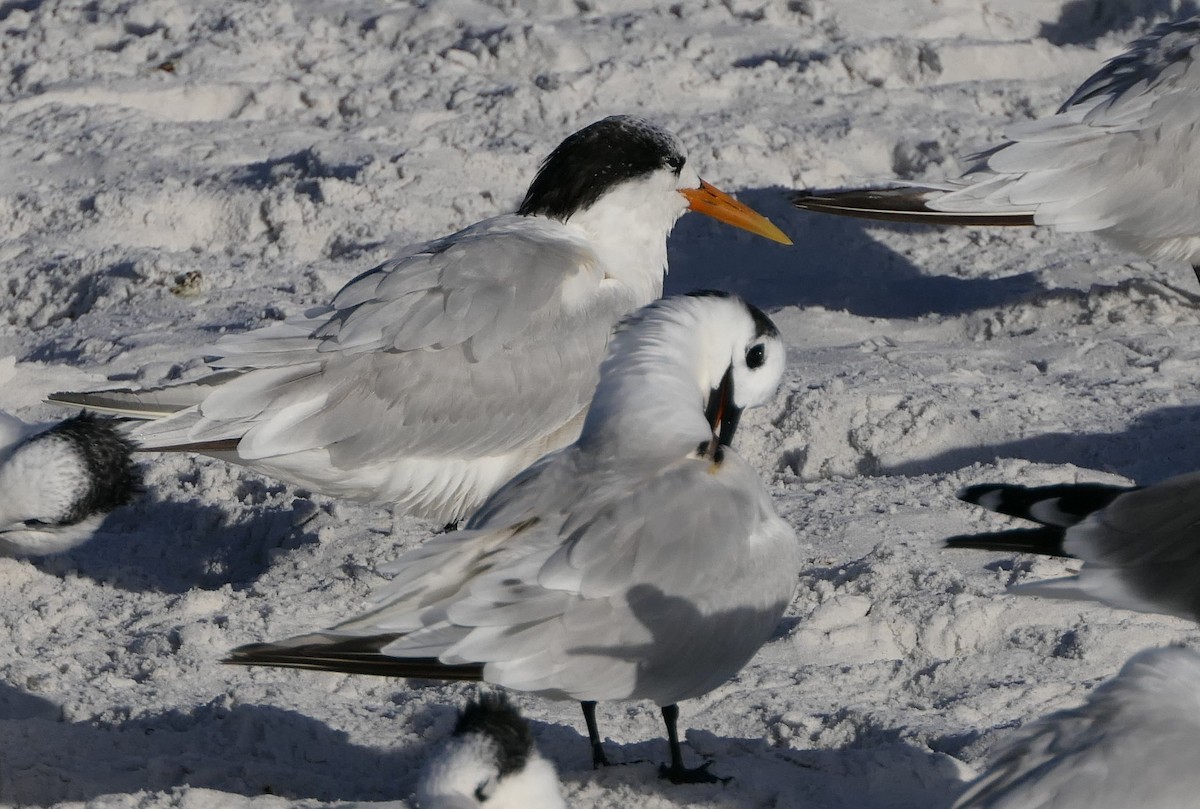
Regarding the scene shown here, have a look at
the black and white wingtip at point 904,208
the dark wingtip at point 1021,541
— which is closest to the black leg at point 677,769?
the dark wingtip at point 1021,541

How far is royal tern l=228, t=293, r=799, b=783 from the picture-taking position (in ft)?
8.65

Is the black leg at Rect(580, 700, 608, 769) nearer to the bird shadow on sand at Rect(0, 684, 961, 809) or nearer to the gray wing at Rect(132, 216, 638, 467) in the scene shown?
the bird shadow on sand at Rect(0, 684, 961, 809)

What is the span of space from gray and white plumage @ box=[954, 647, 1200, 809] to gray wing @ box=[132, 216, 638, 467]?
190cm

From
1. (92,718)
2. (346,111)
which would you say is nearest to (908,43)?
(346,111)

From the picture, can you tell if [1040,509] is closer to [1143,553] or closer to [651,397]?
[1143,553]

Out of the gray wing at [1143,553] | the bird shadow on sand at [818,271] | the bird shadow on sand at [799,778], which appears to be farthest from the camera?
the bird shadow on sand at [818,271]

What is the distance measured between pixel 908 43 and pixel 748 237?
1.35 metres

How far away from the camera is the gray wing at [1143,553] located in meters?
2.53

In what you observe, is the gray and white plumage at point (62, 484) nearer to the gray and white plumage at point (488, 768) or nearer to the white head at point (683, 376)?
the white head at point (683, 376)

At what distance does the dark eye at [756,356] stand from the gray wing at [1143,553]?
0.96m

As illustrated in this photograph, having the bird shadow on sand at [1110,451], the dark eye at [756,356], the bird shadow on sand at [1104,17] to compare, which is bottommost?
the bird shadow on sand at [1110,451]

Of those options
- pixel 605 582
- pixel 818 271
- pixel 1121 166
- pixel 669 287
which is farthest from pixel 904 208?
pixel 605 582

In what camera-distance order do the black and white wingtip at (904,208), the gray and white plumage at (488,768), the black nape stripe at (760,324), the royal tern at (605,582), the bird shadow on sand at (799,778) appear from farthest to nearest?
the black and white wingtip at (904,208) → the black nape stripe at (760,324) → the bird shadow on sand at (799,778) → the royal tern at (605,582) → the gray and white plumage at (488,768)

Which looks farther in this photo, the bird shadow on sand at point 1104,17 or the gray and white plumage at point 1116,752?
the bird shadow on sand at point 1104,17
